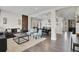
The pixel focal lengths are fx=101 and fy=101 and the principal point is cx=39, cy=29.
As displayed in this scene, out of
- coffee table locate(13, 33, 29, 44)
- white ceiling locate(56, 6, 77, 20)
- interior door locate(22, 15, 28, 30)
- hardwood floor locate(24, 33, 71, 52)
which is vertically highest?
white ceiling locate(56, 6, 77, 20)

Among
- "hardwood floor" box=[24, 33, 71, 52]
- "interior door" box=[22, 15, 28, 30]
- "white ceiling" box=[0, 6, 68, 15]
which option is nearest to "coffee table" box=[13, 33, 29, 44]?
"interior door" box=[22, 15, 28, 30]

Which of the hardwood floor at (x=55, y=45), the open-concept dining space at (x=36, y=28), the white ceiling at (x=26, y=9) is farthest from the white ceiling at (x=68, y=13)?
the hardwood floor at (x=55, y=45)

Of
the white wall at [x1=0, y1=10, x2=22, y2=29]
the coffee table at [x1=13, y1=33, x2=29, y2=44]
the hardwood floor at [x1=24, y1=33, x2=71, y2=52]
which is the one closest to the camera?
the white wall at [x1=0, y1=10, x2=22, y2=29]

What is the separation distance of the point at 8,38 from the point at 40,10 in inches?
57.6

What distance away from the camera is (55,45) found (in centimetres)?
367

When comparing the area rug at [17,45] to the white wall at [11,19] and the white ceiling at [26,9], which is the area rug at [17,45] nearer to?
the white wall at [11,19]

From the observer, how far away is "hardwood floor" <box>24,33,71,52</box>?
138 inches

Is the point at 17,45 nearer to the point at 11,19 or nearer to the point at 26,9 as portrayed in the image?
the point at 11,19

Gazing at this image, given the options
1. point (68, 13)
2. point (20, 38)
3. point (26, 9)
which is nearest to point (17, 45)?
point (20, 38)

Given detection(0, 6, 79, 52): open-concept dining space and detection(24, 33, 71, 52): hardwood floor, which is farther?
detection(24, 33, 71, 52): hardwood floor

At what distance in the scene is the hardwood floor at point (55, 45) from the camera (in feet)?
11.5

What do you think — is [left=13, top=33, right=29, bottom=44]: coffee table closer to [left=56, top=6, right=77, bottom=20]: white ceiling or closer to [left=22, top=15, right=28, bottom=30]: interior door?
[left=22, top=15, right=28, bottom=30]: interior door

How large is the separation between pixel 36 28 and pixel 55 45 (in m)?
0.93
